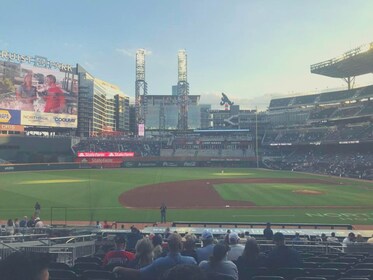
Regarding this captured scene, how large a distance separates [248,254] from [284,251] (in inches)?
35.8

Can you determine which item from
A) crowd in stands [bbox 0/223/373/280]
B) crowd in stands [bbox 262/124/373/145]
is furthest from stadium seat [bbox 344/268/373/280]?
crowd in stands [bbox 262/124/373/145]

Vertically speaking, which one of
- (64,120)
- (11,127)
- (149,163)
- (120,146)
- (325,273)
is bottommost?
(149,163)

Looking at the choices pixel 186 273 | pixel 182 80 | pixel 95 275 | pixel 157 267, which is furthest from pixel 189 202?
pixel 182 80

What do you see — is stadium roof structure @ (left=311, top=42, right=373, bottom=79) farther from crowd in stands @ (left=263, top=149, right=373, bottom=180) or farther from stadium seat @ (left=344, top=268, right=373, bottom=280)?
stadium seat @ (left=344, top=268, right=373, bottom=280)

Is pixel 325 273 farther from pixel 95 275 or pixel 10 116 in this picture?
pixel 10 116

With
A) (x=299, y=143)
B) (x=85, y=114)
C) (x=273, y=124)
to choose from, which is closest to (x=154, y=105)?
(x=85, y=114)

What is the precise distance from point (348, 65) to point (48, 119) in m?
70.2

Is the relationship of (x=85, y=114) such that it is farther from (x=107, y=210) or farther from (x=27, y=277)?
(x=27, y=277)

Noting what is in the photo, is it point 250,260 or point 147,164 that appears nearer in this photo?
point 250,260

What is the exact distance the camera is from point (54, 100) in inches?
3337

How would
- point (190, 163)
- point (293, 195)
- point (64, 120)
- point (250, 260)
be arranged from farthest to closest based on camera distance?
point (190, 163)
point (64, 120)
point (293, 195)
point (250, 260)

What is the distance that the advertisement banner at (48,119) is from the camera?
79438 mm

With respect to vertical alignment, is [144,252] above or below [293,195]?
above

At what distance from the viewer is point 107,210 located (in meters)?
31.0
